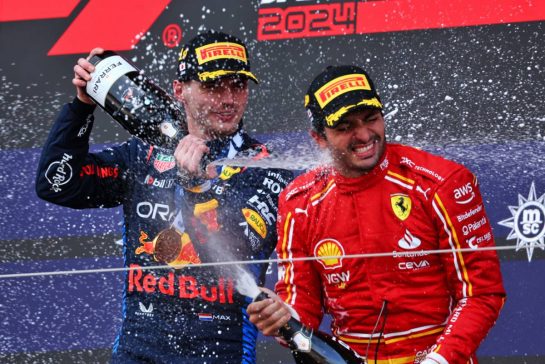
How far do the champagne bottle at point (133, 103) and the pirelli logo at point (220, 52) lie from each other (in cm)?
18

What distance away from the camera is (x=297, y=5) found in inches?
139

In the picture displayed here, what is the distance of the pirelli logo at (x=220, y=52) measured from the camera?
118 inches

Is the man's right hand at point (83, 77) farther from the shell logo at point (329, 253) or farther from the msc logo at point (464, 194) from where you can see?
the msc logo at point (464, 194)

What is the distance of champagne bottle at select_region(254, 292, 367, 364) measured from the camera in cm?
246

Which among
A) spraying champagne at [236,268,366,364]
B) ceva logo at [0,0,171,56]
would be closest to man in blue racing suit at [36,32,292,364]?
spraying champagne at [236,268,366,364]

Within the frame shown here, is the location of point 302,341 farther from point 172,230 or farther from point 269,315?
point 172,230

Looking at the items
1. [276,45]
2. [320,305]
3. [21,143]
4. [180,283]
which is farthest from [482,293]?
[21,143]

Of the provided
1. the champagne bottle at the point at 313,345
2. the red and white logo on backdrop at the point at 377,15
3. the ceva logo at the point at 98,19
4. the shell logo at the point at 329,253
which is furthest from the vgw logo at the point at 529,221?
the ceva logo at the point at 98,19

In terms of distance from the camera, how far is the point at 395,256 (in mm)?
2527

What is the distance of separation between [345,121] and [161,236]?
0.68 metres

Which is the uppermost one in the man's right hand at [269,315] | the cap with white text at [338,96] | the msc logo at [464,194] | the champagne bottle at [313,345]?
the cap with white text at [338,96]

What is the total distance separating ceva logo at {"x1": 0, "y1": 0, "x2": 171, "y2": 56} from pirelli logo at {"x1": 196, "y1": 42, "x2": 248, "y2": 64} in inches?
28.3

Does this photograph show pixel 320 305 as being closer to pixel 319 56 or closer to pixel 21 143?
pixel 319 56

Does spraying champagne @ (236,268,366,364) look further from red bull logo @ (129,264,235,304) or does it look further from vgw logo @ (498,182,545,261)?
vgw logo @ (498,182,545,261)
